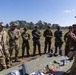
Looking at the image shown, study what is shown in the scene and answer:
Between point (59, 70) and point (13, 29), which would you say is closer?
point (59, 70)

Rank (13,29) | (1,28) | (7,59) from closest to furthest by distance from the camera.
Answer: (1,28), (7,59), (13,29)

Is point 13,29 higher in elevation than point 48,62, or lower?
higher

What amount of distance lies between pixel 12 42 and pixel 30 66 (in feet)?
19.1

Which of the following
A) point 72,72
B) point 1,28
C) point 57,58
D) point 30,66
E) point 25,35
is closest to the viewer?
point 72,72

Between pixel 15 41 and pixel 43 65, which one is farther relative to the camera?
pixel 15 41

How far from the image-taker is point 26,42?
1444cm

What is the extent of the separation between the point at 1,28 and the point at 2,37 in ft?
1.51

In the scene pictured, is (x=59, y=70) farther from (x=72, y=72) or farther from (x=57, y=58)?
(x=57, y=58)

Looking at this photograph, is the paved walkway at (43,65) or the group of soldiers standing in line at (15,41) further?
the group of soldiers standing in line at (15,41)

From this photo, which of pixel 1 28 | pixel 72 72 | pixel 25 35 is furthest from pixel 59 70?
pixel 25 35

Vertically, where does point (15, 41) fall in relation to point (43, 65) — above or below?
above

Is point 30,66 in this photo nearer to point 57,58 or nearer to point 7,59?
point 57,58

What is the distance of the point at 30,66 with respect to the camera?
687 centimetres

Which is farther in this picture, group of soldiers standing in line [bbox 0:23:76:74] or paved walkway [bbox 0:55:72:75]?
group of soldiers standing in line [bbox 0:23:76:74]
